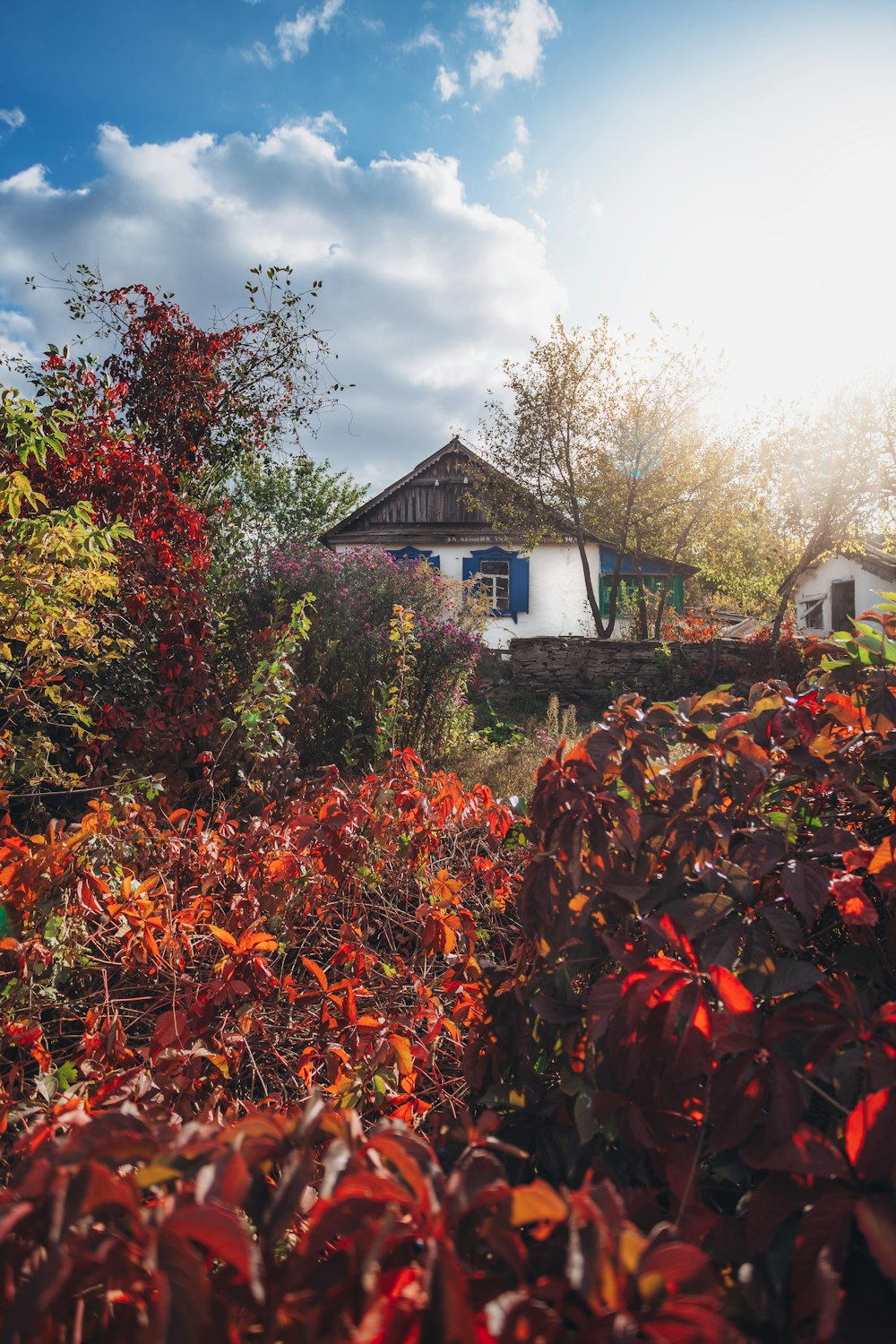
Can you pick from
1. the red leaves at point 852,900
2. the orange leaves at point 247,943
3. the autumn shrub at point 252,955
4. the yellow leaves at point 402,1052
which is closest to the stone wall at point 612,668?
the autumn shrub at point 252,955

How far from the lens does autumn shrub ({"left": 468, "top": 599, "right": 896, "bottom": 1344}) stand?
2.68 feet

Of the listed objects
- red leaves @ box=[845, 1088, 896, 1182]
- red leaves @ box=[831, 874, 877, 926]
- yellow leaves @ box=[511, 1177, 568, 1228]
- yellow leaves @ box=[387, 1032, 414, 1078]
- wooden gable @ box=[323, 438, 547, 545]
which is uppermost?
wooden gable @ box=[323, 438, 547, 545]

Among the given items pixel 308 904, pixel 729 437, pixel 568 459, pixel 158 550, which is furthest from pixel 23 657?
pixel 729 437

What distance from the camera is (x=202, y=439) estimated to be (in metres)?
7.55

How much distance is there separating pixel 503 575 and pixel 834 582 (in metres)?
10.7

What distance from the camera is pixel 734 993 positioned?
39.0 inches

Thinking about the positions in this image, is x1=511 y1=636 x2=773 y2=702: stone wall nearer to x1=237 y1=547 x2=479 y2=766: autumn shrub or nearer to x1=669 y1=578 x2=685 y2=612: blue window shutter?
x1=237 y1=547 x2=479 y2=766: autumn shrub

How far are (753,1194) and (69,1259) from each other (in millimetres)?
690

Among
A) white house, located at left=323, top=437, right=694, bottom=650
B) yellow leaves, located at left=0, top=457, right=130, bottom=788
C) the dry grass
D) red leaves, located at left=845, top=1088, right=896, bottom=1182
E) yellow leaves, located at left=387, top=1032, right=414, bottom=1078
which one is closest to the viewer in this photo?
red leaves, located at left=845, top=1088, right=896, bottom=1182

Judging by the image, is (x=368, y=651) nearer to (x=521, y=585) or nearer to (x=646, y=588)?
(x=521, y=585)

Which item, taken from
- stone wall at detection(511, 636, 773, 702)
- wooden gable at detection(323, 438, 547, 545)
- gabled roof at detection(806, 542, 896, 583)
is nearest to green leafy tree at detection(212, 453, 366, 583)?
wooden gable at detection(323, 438, 547, 545)

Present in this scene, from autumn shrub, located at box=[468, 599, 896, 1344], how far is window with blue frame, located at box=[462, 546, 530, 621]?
1789cm

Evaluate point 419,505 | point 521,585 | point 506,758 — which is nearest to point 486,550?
point 521,585

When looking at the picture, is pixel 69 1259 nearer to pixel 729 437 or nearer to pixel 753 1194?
pixel 753 1194
